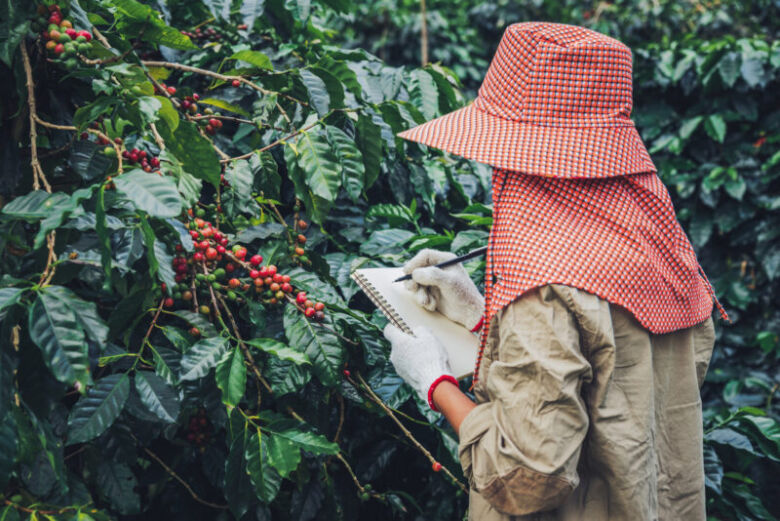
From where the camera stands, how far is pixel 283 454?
4.20 feet

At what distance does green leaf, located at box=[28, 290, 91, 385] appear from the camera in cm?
101

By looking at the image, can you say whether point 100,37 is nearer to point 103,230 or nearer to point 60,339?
point 103,230

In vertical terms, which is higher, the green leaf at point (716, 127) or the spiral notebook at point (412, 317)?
the spiral notebook at point (412, 317)

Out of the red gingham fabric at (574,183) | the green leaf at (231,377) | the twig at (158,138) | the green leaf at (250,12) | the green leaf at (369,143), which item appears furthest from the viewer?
the green leaf at (250,12)

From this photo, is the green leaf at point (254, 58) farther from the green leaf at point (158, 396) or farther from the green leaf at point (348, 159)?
the green leaf at point (158, 396)

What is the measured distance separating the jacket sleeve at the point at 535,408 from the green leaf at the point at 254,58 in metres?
0.92

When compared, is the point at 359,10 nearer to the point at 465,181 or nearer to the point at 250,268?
the point at 465,181

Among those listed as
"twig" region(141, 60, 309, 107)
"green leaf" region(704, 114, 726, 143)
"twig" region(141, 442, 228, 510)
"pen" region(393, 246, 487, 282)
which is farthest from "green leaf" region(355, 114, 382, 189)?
"green leaf" region(704, 114, 726, 143)

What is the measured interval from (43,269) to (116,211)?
18 cm

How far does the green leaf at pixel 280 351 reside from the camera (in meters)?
1.32

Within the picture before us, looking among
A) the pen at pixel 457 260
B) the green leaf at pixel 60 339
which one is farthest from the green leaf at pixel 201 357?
the pen at pixel 457 260

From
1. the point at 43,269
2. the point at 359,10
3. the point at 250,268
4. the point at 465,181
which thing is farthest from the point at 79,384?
the point at 359,10

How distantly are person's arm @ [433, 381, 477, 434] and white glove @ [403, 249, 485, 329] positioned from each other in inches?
9.7

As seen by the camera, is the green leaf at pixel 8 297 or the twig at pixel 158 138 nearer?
the green leaf at pixel 8 297
